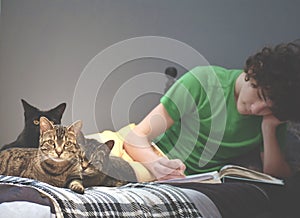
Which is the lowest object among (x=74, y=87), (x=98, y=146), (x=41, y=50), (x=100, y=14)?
(x=98, y=146)

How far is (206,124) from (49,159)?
2.28 ft

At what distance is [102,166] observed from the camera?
2.09m

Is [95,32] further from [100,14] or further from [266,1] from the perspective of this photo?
[266,1]

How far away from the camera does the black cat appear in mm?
2061

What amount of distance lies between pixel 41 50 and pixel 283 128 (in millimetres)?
1079

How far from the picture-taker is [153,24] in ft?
7.38

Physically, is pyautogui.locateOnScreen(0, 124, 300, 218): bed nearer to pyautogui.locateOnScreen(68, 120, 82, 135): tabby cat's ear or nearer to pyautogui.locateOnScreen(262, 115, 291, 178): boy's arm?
pyautogui.locateOnScreen(262, 115, 291, 178): boy's arm

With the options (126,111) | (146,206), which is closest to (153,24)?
(126,111)

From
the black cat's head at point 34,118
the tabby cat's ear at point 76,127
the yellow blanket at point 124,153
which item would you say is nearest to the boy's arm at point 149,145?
the yellow blanket at point 124,153

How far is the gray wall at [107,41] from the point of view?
2.24m

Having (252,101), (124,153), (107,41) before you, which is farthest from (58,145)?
(252,101)

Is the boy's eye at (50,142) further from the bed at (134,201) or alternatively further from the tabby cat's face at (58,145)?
the bed at (134,201)

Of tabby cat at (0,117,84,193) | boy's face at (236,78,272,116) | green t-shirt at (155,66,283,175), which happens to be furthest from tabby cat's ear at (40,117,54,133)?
boy's face at (236,78,272,116)

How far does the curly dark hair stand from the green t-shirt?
3.7 inches
